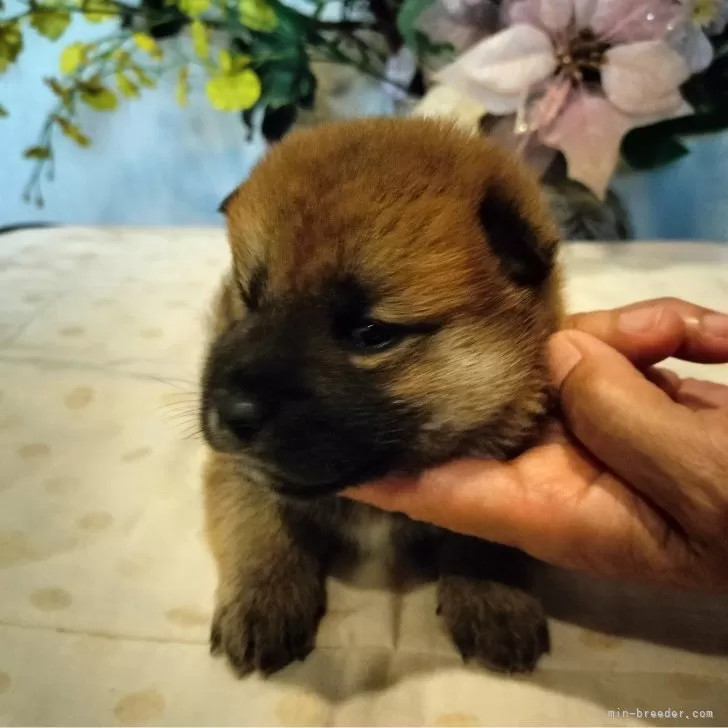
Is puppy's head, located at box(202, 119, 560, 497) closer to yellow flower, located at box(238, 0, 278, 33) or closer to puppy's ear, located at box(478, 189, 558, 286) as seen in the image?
puppy's ear, located at box(478, 189, 558, 286)

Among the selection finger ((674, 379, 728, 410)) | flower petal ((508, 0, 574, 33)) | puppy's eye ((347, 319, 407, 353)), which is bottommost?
finger ((674, 379, 728, 410))

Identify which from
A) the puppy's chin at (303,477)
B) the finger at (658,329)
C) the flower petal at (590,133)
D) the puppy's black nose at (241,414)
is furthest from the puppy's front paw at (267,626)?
the flower petal at (590,133)

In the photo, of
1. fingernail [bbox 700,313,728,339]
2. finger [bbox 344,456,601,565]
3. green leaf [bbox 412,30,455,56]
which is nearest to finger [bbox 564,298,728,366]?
fingernail [bbox 700,313,728,339]

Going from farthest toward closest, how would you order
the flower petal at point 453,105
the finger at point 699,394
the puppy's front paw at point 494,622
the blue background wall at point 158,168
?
the blue background wall at point 158,168 → the flower petal at point 453,105 → the finger at point 699,394 → the puppy's front paw at point 494,622

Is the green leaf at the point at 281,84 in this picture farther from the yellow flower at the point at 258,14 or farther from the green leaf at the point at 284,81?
the yellow flower at the point at 258,14

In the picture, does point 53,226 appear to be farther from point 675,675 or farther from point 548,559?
point 675,675

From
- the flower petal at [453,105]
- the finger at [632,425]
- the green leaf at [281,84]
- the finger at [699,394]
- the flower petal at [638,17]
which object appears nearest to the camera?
the finger at [632,425]
